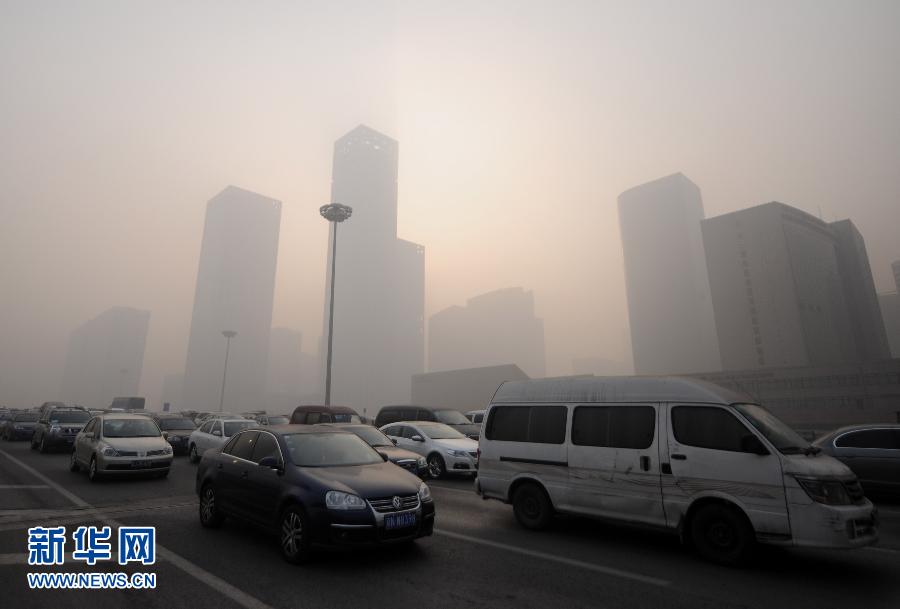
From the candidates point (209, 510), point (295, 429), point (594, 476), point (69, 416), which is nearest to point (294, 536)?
point (295, 429)

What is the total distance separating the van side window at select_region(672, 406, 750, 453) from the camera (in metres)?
6.23

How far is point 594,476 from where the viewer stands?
7.27 m

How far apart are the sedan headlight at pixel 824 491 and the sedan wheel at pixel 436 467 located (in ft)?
30.7

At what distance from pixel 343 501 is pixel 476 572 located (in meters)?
1.83

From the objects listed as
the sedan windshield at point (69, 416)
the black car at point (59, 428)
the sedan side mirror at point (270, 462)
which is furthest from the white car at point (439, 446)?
the sedan windshield at point (69, 416)

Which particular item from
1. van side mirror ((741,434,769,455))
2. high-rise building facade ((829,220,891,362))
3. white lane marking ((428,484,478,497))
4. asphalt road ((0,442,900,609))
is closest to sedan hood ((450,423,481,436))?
white lane marking ((428,484,478,497))

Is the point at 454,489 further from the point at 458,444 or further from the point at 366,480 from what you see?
the point at 366,480

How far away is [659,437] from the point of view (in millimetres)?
6805

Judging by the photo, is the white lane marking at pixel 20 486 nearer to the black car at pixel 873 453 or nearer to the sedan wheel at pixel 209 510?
the sedan wheel at pixel 209 510

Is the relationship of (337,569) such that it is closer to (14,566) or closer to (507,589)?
(507,589)

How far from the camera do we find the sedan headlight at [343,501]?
18.6 feet

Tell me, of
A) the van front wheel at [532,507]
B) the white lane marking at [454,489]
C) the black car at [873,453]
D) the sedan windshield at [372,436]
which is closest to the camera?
the van front wheel at [532,507]

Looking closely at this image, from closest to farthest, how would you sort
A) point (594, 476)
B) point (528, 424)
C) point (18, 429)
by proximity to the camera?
1. point (594, 476)
2. point (528, 424)
3. point (18, 429)

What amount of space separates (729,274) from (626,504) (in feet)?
454
